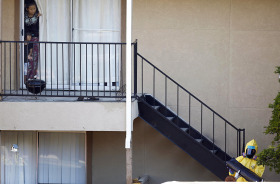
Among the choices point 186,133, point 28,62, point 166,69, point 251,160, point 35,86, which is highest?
point 28,62

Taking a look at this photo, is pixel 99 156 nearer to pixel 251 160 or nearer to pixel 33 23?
pixel 33 23

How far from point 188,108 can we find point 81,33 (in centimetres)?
257

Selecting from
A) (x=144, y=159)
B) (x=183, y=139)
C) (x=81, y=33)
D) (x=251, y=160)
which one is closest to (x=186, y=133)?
(x=183, y=139)

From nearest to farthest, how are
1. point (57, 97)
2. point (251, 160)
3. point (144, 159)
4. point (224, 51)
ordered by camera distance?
1. point (251, 160)
2. point (57, 97)
3. point (224, 51)
4. point (144, 159)

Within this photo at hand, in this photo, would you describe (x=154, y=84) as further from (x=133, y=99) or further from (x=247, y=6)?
(x=247, y=6)

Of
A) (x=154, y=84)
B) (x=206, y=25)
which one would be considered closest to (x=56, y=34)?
(x=154, y=84)

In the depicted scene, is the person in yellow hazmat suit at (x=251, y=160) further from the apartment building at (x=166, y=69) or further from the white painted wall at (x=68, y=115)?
the white painted wall at (x=68, y=115)

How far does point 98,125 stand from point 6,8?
3271 mm

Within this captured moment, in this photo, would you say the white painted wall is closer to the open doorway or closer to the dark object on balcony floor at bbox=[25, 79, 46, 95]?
the dark object on balcony floor at bbox=[25, 79, 46, 95]

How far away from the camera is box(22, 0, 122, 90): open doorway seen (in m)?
11.3

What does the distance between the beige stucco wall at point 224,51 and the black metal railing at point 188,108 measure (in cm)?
11

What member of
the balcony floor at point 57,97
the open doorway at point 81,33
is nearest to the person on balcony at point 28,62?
the open doorway at point 81,33

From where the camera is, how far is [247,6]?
11.3m

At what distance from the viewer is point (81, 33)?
1138 cm
